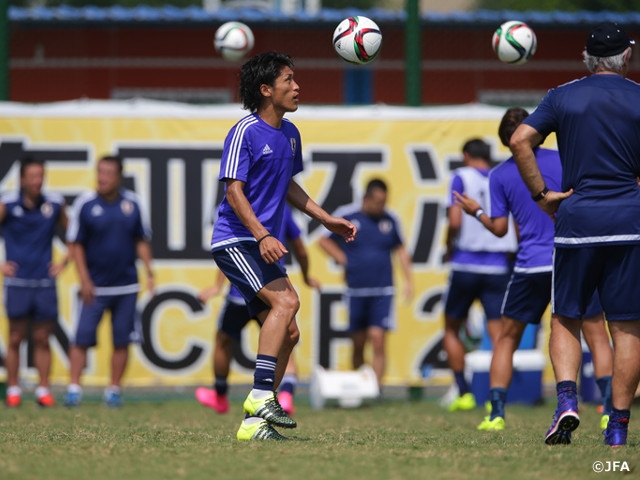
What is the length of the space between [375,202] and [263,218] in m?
5.52

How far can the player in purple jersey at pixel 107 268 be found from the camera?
38.4 feet

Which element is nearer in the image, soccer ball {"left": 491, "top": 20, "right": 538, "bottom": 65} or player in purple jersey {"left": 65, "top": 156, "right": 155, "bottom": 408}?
soccer ball {"left": 491, "top": 20, "right": 538, "bottom": 65}

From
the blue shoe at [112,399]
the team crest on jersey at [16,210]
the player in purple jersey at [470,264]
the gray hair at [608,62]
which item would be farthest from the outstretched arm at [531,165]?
the team crest on jersey at [16,210]

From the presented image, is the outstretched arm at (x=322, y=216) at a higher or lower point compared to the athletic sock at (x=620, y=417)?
higher

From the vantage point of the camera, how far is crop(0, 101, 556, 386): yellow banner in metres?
12.5

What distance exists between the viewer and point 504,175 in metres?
8.31

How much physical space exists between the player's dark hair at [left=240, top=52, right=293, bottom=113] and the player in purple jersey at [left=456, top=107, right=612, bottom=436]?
1.84 m

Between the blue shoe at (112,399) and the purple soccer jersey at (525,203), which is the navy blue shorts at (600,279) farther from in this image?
the blue shoe at (112,399)

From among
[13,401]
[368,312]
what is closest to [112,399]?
[13,401]

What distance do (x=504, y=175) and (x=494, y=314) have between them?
8.91ft

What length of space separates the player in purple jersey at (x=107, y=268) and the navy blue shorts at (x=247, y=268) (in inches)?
192

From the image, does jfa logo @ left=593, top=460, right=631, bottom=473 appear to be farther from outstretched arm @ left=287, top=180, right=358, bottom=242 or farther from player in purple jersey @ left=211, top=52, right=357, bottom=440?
outstretched arm @ left=287, top=180, right=358, bottom=242

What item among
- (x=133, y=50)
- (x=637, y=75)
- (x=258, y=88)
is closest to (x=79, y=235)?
(x=258, y=88)

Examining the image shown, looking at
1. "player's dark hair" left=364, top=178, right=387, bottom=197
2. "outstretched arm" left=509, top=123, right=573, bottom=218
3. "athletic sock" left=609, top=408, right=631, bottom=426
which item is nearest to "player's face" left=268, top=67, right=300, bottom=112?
"outstretched arm" left=509, top=123, right=573, bottom=218
